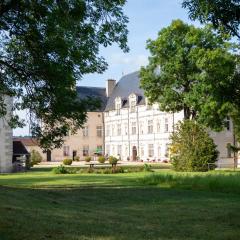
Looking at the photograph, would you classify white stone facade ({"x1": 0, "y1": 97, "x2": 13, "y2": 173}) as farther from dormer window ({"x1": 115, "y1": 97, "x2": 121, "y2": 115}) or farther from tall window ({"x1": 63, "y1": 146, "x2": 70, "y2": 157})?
tall window ({"x1": 63, "y1": 146, "x2": 70, "y2": 157})

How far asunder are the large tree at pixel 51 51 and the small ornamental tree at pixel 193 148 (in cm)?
2189

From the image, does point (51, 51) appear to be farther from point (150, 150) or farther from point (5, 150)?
point (150, 150)

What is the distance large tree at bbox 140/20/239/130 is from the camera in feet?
150

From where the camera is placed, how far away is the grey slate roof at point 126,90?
7781 cm

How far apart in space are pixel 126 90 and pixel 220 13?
7372 cm

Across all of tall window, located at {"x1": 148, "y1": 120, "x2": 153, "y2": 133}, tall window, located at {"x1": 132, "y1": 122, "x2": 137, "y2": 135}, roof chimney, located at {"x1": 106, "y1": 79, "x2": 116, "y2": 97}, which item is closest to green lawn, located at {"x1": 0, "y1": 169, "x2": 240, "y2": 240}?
tall window, located at {"x1": 148, "y1": 120, "x2": 153, "y2": 133}

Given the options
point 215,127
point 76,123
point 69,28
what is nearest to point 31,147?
point 215,127

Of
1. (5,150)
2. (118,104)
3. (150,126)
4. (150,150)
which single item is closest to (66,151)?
(118,104)

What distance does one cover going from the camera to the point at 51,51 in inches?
583

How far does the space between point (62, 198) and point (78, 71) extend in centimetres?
456

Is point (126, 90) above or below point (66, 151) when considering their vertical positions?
above

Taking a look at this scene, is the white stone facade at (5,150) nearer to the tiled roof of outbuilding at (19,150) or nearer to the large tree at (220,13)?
the tiled roof of outbuilding at (19,150)

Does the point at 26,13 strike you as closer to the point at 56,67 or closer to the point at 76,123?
the point at 56,67

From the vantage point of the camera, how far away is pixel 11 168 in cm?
4541
